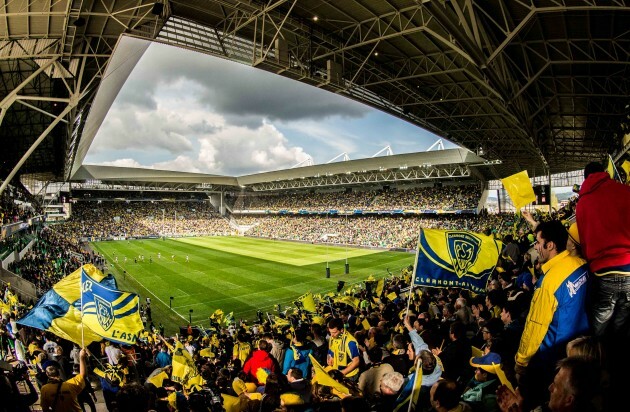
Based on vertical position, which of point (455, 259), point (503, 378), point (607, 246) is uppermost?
point (607, 246)

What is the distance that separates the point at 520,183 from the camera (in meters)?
7.72

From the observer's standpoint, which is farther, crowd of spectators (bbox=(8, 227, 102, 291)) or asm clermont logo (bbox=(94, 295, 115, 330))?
crowd of spectators (bbox=(8, 227, 102, 291))

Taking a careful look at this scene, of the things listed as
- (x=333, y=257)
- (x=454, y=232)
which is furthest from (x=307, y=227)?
(x=454, y=232)

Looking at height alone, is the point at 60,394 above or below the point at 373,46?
below

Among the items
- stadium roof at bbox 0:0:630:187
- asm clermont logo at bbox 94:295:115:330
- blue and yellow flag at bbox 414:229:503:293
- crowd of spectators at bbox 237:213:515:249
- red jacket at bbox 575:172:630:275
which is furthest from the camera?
crowd of spectators at bbox 237:213:515:249

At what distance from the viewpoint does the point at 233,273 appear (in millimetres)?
33688

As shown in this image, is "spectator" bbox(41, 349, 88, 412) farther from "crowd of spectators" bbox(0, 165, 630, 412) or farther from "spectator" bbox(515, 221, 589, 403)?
"spectator" bbox(515, 221, 589, 403)

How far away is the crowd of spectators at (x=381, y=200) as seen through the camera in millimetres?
50438

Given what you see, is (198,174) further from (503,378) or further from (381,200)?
(503,378)

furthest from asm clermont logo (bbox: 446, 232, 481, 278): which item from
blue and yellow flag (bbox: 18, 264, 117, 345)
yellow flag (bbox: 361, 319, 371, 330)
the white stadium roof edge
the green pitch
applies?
the green pitch

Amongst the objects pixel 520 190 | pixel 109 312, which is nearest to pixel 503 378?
pixel 520 190

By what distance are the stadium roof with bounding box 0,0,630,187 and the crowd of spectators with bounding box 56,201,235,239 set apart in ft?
152

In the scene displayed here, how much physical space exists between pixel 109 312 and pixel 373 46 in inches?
553

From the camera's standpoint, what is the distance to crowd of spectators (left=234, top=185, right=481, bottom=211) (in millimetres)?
50438
